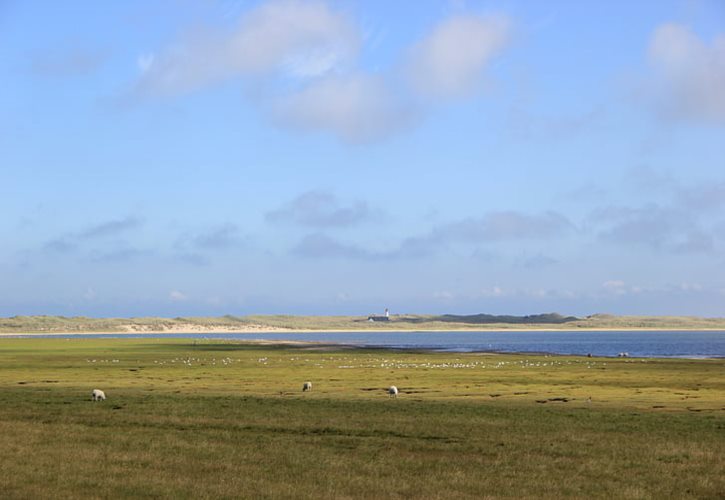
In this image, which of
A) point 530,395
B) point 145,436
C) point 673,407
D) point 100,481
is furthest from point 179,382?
point 100,481

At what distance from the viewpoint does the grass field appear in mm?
21703

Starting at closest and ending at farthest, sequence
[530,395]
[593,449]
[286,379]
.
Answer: [593,449] → [530,395] → [286,379]

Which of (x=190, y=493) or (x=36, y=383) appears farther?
(x=36, y=383)

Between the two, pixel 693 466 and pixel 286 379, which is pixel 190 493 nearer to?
pixel 693 466

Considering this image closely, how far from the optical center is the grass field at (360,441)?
21703 mm

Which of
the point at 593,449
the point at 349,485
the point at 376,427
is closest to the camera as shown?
the point at 349,485

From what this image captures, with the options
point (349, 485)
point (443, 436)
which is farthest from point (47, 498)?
point (443, 436)

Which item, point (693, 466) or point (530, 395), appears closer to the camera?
point (693, 466)

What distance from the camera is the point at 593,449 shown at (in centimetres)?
2739

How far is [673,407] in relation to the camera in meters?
42.2

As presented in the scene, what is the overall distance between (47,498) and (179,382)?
4057cm

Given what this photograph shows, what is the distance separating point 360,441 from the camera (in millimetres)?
28906

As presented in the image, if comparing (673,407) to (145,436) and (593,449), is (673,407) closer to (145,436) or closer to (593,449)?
(593,449)

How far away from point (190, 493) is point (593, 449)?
13928 millimetres
